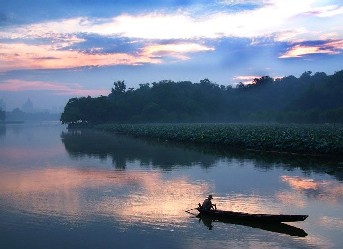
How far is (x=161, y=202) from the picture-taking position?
15.4 metres

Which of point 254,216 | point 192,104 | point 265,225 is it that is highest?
point 192,104

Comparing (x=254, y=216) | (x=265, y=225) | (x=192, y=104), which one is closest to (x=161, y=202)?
(x=254, y=216)

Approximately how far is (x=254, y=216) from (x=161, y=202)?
4.25 metres

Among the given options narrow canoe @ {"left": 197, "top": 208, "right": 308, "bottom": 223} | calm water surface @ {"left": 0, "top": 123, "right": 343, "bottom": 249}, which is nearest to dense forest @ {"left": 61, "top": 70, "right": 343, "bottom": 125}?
calm water surface @ {"left": 0, "top": 123, "right": 343, "bottom": 249}

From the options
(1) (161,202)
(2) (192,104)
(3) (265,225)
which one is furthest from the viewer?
(2) (192,104)

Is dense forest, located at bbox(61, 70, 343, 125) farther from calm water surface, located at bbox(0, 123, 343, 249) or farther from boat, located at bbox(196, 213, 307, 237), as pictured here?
boat, located at bbox(196, 213, 307, 237)

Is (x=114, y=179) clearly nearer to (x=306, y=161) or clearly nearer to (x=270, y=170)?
(x=270, y=170)

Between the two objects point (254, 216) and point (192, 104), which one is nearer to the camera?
point (254, 216)

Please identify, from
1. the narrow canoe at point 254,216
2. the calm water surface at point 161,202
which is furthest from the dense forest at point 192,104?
the narrow canoe at point 254,216

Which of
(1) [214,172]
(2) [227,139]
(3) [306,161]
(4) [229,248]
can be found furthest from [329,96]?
(4) [229,248]

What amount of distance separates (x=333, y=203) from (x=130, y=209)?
745 centimetres

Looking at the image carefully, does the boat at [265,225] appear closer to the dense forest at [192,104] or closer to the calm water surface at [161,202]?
the calm water surface at [161,202]

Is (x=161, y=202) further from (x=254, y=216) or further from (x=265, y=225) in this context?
(x=265, y=225)

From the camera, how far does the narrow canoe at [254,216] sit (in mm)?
11914
